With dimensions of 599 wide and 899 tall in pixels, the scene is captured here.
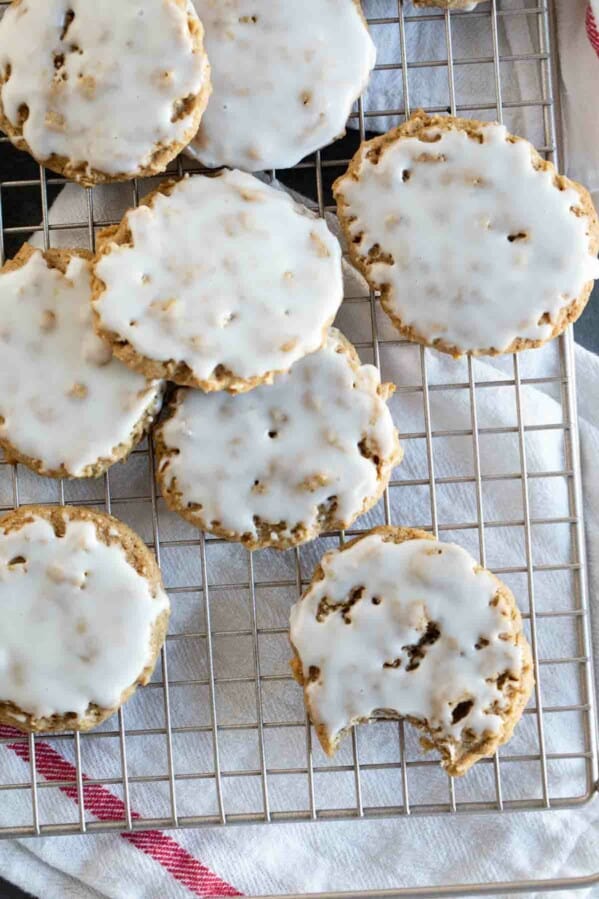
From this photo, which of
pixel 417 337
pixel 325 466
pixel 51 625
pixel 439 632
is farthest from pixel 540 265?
pixel 51 625

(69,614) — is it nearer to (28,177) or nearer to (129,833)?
(129,833)

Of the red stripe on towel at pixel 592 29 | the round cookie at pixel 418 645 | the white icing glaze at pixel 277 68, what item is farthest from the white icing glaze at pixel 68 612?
the red stripe on towel at pixel 592 29

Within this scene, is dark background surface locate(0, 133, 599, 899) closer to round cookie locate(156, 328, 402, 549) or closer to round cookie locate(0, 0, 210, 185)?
round cookie locate(0, 0, 210, 185)

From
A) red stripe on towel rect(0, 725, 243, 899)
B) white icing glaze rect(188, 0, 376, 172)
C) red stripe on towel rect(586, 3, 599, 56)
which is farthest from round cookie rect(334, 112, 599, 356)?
red stripe on towel rect(0, 725, 243, 899)

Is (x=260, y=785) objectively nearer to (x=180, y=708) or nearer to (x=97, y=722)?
(x=180, y=708)

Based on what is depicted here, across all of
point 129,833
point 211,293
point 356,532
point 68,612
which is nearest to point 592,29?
point 211,293

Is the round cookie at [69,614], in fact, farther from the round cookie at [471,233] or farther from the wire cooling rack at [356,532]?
the round cookie at [471,233]
